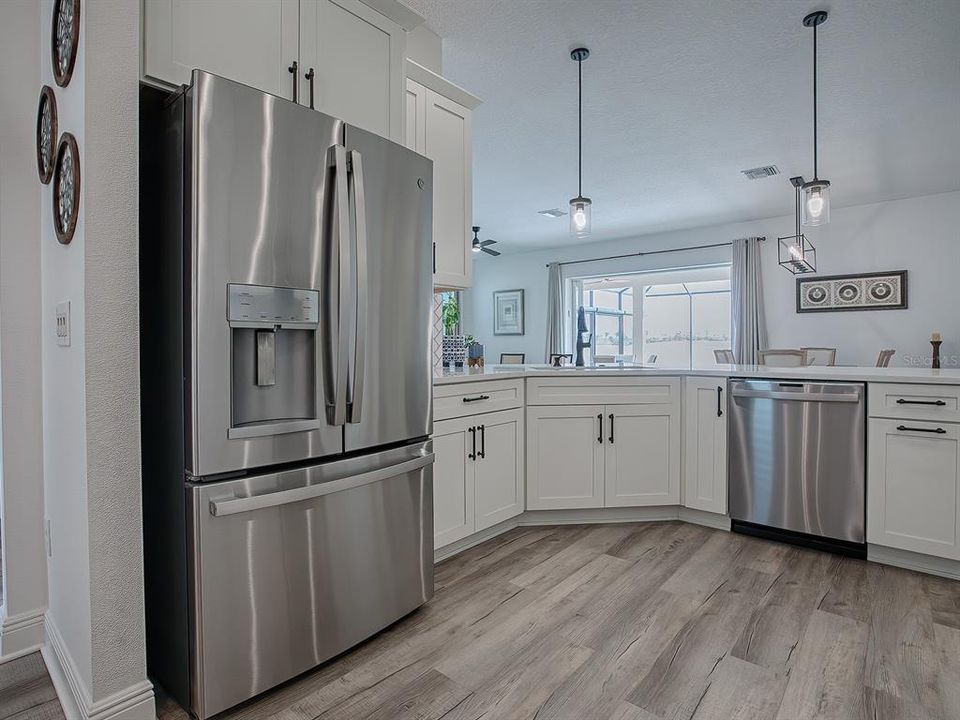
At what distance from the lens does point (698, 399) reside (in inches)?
124

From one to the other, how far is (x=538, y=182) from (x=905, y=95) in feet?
9.30

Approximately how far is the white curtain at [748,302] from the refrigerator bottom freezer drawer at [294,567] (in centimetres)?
594

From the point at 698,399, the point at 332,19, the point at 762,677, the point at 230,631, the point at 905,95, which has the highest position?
the point at 905,95

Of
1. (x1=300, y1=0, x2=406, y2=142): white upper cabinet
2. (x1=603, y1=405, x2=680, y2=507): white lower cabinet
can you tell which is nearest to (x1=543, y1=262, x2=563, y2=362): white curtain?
(x1=603, y1=405, x2=680, y2=507): white lower cabinet

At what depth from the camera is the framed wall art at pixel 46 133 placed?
1.67 metres

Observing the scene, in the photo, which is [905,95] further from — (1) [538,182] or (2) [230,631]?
(2) [230,631]

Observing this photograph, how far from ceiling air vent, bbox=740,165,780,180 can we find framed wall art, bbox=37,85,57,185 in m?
4.98

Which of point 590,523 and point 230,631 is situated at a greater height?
point 230,631

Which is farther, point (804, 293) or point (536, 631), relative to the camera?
point (804, 293)

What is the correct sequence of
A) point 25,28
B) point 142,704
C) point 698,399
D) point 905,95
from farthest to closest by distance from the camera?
point 905,95 < point 698,399 < point 25,28 < point 142,704

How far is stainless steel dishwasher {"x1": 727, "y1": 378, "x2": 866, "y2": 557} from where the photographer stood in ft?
8.75

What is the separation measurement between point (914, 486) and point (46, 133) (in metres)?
3.73

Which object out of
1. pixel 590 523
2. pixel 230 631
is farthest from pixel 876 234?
pixel 230 631

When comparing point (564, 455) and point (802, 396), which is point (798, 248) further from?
point (564, 455)
